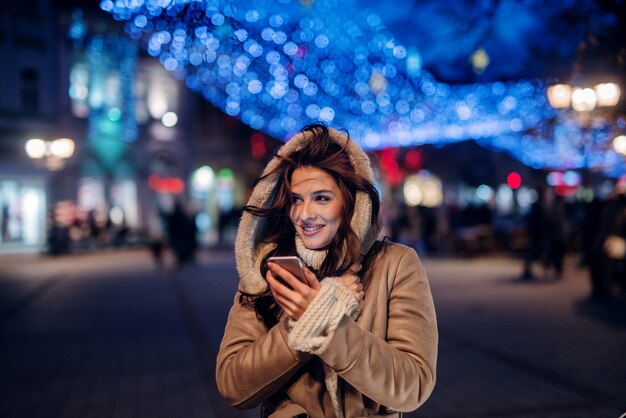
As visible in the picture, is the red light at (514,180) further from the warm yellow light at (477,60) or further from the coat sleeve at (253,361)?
the coat sleeve at (253,361)

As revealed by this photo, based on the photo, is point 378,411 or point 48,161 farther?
point 48,161

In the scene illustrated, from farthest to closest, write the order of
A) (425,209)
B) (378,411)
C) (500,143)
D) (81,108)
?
(81,108) → (500,143) → (425,209) → (378,411)

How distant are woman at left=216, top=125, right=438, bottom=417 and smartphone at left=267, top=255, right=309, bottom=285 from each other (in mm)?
17

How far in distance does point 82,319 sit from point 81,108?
2234cm

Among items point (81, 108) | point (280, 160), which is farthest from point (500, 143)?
point (280, 160)

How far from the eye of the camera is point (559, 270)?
1356 centimetres

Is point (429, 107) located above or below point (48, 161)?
above

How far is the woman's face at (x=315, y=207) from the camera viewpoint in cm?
186

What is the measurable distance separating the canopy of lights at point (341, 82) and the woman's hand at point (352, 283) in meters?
0.68

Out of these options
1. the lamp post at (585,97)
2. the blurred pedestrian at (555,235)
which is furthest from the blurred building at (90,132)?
the lamp post at (585,97)

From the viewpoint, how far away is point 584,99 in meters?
11.4

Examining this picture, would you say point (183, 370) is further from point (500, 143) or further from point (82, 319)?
point (500, 143)

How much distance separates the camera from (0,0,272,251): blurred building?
84.3 ft

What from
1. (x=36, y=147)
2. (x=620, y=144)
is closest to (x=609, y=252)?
(x=620, y=144)
